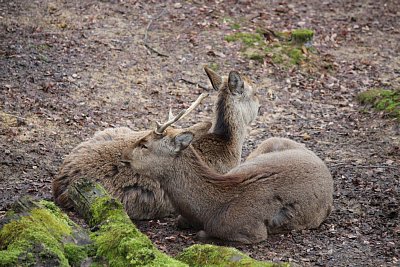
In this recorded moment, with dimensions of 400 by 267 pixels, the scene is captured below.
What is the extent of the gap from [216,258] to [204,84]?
8.14m

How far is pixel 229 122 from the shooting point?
9.62 metres

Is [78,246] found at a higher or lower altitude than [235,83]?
lower

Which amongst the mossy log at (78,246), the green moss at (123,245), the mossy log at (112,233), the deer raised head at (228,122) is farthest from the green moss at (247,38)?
the mossy log at (78,246)

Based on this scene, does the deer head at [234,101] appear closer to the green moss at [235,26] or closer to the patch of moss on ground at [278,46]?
the patch of moss on ground at [278,46]

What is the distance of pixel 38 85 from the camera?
481 inches

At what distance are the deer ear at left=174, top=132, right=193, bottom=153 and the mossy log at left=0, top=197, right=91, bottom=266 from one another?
7.10 feet

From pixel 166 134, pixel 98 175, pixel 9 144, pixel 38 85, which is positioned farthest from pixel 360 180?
pixel 38 85

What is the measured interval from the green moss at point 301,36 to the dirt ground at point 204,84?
390 mm

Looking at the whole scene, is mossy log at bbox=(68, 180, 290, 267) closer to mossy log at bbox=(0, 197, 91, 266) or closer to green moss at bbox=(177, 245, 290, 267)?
green moss at bbox=(177, 245, 290, 267)

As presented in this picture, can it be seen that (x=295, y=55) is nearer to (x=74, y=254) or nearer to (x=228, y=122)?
(x=228, y=122)

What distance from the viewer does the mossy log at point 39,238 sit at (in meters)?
5.09

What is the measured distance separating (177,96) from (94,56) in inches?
79.2

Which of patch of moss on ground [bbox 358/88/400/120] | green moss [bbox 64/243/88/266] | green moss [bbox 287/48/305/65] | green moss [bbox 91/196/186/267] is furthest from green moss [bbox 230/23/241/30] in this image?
green moss [bbox 64/243/88/266]

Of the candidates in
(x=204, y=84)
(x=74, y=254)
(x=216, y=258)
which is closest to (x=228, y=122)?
(x=204, y=84)
